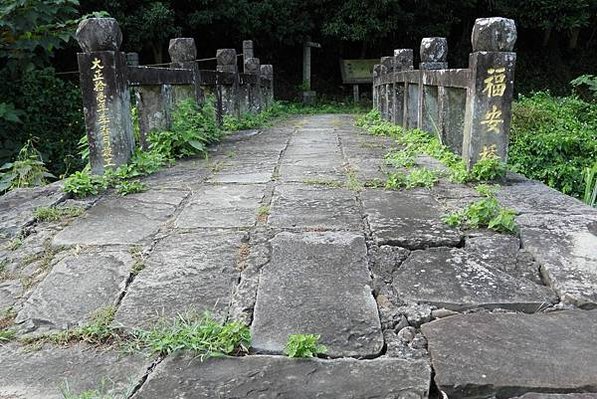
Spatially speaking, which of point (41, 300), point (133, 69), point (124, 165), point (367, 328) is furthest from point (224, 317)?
point (133, 69)

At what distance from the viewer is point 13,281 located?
2102 millimetres

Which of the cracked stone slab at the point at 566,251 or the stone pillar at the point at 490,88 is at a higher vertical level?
the stone pillar at the point at 490,88

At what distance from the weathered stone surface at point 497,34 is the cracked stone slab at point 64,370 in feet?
9.62

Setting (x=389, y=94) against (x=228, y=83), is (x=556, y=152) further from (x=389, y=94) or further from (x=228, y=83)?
(x=228, y=83)

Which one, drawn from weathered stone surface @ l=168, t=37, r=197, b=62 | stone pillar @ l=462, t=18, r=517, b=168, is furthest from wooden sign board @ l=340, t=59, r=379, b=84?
stone pillar @ l=462, t=18, r=517, b=168

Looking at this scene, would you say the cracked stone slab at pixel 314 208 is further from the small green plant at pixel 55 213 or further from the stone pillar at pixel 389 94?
the stone pillar at pixel 389 94

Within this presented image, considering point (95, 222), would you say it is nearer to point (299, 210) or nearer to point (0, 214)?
point (0, 214)

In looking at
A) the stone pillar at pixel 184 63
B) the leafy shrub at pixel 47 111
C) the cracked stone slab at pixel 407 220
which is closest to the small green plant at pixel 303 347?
the cracked stone slab at pixel 407 220

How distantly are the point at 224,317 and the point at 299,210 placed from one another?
3.94 ft

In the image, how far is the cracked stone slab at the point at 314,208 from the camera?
2.62m

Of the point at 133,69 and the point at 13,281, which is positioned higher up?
the point at 133,69

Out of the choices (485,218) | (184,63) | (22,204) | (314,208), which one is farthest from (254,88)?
(485,218)

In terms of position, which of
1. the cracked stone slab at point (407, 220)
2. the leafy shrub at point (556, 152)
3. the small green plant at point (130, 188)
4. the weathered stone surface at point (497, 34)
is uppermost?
the weathered stone surface at point (497, 34)

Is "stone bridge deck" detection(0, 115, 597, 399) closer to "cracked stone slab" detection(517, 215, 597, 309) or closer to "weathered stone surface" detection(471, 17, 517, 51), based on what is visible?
"cracked stone slab" detection(517, 215, 597, 309)
